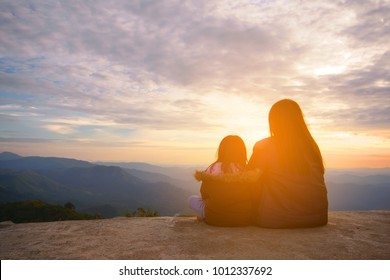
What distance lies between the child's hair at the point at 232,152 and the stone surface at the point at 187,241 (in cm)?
135

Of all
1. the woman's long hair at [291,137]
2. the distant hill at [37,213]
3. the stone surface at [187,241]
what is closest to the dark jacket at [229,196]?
the stone surface at [187,241]

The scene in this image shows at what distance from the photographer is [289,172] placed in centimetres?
589

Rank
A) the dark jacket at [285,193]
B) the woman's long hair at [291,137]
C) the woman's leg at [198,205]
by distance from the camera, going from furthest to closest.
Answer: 1. the woman's leg at [198,205]
2. the dark jacket at [285,193]
3. the woman's long hair at [291,137]

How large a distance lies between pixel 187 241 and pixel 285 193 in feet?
7.08

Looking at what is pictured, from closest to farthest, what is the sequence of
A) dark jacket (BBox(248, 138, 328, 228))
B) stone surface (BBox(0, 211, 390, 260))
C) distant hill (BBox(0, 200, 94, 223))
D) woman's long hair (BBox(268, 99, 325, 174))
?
stone surface (BBox(0, 211, 390, 260))
woman's long hair (BBox(268, 99, 325, 174))
dark jacket (BBox(248, 138, 328, 228))
distant hill (BBox(0, 200, 94, 223))

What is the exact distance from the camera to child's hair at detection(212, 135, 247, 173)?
6.23 meters

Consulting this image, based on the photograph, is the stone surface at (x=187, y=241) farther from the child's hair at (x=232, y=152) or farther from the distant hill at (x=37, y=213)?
the distant hill at (x=37, y=213)

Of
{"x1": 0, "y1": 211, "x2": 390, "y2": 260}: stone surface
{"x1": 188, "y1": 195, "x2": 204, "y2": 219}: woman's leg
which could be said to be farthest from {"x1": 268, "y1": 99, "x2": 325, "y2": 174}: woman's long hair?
{"x1": 188, "y1": 195, "x2": 204, "y2": 219}: woman's leg

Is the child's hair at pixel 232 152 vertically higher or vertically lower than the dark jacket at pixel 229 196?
higher

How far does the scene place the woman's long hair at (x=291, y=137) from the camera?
5.71 m

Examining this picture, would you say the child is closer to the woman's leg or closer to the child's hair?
the child's hair

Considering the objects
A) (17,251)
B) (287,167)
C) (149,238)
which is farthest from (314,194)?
(17,251)
